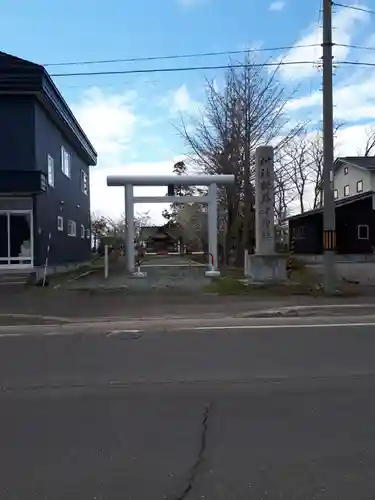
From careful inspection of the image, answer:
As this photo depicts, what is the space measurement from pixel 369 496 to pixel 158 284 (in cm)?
1745

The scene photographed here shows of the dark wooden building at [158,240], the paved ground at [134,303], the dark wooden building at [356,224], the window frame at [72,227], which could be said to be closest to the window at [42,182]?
the paved ground at [134,303]

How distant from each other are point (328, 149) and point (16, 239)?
522 inches

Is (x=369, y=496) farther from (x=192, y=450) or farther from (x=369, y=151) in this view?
(x=369, y=151)

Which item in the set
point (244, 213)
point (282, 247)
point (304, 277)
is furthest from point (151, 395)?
point (282, 247)

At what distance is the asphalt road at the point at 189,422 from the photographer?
410cm

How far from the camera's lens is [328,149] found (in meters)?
17.9

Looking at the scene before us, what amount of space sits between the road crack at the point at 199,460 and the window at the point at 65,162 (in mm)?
25825

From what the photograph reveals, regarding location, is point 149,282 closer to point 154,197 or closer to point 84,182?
point 154,197

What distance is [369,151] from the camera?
61.9 m

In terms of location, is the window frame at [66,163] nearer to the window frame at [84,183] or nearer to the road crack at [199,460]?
the window frame at [84,183]

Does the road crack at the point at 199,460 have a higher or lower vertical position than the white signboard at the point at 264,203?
lower

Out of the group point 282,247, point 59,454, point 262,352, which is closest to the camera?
point 59,454

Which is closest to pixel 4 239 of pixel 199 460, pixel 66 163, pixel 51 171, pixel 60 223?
pixel 51 171

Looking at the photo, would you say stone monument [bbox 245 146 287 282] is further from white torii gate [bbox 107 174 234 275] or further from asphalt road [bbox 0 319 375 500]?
asphalt road [bbox 0 319 375 500]
